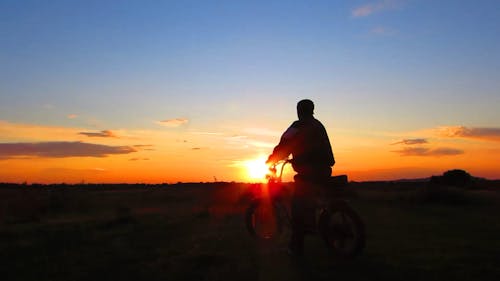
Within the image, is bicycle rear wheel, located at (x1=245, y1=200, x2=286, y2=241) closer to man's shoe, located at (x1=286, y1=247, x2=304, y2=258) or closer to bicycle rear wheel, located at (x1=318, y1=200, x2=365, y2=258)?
man's shoe, located at (x1=286, y1=247, x2=304, y2=258)

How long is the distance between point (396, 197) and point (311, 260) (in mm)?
22474

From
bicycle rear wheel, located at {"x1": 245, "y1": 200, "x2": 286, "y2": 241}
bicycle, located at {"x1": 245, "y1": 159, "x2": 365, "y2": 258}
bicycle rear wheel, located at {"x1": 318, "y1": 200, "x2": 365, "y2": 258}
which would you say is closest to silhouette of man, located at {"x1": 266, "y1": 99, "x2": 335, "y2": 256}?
bicycle, located at {"x1": 245, "y1": 159, "x2": 365, "y2": 258}

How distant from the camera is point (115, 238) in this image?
44.2 feet

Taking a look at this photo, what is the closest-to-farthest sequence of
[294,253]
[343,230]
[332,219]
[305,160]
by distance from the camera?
1. [343,230]
2. [332,219]
3. [305,160]
4. [294,253]

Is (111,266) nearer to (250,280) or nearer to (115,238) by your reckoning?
(250,280)

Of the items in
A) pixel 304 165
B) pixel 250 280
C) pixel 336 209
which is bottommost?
pixel 250 280

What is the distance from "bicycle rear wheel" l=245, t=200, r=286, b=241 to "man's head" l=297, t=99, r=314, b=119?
200 cm

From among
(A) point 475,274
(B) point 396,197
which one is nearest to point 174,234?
(A) point 475,274

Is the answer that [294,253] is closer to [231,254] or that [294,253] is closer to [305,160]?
[231,254]

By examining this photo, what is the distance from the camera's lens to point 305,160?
9289 mm

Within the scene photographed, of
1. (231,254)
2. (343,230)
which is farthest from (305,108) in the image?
(231,254)

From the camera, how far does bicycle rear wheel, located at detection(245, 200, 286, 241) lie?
10.7 metres

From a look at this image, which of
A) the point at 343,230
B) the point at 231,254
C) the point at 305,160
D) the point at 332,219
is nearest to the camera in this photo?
the point at 343,230

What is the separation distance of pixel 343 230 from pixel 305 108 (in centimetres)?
201
